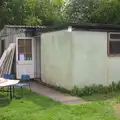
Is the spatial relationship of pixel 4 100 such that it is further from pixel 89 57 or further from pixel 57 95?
pixel 89 57

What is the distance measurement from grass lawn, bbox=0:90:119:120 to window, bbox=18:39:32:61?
516 centimetres

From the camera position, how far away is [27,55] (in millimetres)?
14102

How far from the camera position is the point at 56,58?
11.7 m

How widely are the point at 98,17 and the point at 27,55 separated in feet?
29.5

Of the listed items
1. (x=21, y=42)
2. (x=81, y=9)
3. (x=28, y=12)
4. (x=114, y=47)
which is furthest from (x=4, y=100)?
(x=28, y=12)

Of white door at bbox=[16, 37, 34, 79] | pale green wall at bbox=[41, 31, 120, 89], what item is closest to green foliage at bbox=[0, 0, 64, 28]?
white door at bbox=[16, 37, 34, 79]

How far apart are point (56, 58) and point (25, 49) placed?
2905mm

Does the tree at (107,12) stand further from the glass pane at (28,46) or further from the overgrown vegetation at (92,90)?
the overgrown vegetation at (92,90)

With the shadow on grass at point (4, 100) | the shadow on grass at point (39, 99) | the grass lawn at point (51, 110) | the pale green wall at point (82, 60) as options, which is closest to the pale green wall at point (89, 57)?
the pale green wall at point (82, 60)

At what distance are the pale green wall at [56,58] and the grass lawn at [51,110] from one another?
215 centimetres

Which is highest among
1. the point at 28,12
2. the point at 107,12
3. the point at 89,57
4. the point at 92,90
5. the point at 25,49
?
the point at 28,12

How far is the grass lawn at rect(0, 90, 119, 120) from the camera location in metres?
6.88

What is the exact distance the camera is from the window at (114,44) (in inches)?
442

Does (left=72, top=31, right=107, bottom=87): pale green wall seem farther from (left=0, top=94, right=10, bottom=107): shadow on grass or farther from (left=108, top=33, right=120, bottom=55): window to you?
(left=0, top=94, right=10, bottom=107): shadow on grass
